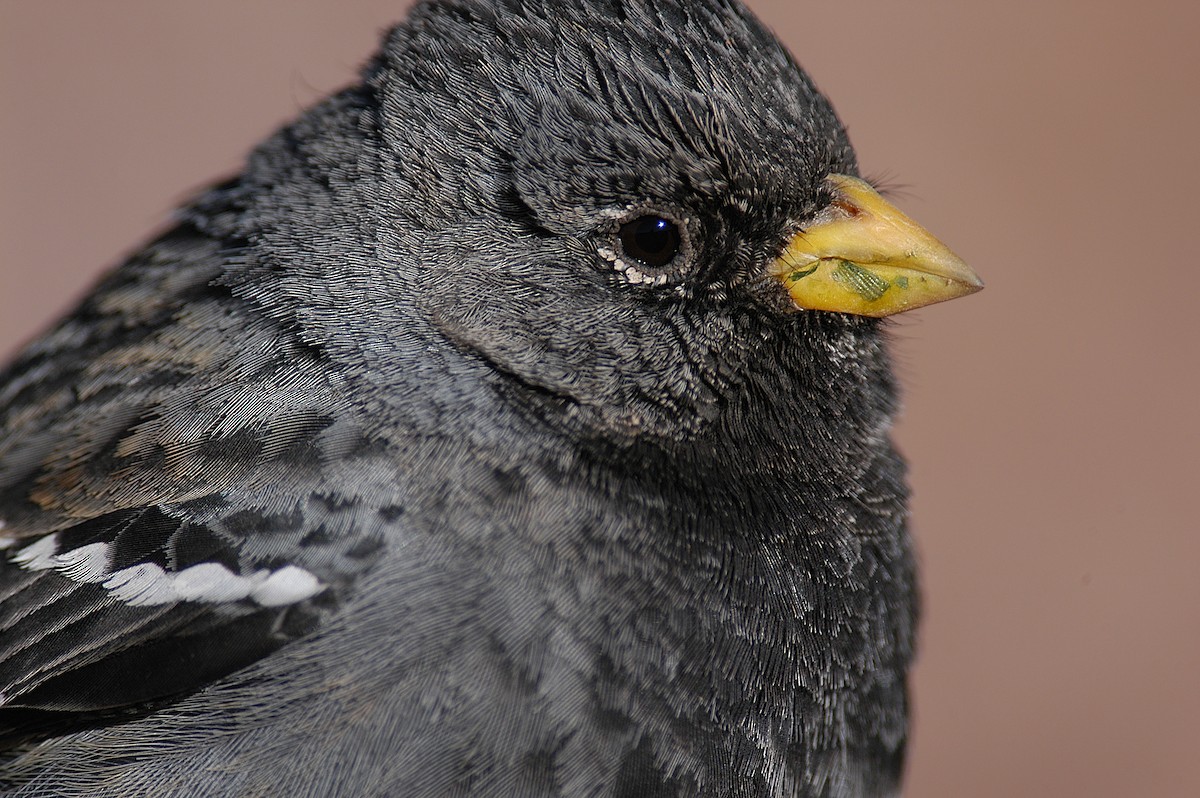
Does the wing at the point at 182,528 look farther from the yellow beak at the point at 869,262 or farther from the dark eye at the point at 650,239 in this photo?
the yellow beak at the point at 869,262

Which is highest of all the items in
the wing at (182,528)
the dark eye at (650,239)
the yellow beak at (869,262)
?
the yellow beak at (869,262)

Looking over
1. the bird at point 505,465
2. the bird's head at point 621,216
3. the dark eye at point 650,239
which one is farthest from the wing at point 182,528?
the dark eye at point 650,239

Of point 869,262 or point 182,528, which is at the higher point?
point 869,262

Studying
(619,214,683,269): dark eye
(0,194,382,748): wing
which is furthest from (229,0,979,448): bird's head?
(0,194,382,748): wing

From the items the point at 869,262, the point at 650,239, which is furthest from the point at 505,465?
the point at 869,262

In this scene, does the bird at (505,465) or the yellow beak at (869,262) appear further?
→ the yellow beak at (869,262)

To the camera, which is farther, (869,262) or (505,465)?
(869,262)

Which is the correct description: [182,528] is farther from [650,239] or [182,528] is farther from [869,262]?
[869,262]

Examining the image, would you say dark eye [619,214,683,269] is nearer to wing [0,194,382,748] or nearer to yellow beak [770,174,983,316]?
yellow beak [770,174,983,316]
